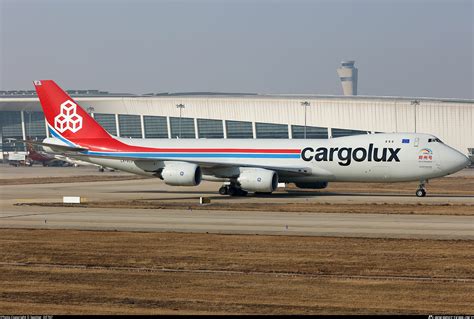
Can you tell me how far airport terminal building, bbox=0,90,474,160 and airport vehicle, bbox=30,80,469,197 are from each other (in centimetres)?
6744

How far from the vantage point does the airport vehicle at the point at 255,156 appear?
5222 cm

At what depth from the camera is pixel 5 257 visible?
26.8 metres

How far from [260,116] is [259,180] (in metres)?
97.1

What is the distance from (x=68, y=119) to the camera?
60812 mm

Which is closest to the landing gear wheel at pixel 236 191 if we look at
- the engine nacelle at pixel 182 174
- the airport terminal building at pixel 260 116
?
the engine nacelle at pixel 182 174

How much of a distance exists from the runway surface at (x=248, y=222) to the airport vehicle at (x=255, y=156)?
12271 mm

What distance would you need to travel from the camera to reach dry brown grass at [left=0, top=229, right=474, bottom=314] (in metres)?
19.1

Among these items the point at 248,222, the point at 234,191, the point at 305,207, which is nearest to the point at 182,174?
the point at 234,191

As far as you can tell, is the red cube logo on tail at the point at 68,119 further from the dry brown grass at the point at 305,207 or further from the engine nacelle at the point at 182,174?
the dry brown grass at the point at 305,207

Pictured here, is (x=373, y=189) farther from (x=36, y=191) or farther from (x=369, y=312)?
(x=369, y=312)

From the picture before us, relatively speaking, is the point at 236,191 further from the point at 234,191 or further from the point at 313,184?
the point at 313,184

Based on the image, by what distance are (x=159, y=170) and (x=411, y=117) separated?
87317 millimetres

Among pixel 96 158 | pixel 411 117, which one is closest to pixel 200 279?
pixel 96 158

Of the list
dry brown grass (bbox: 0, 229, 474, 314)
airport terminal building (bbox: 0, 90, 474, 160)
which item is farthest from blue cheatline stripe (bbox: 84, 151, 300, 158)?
airport terminal building (bbox: 0, 90, 474, 160)
